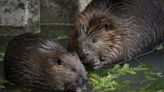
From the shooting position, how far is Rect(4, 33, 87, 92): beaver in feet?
19.8

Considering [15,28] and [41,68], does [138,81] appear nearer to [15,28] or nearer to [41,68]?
[41,68]

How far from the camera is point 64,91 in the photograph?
20.0 ft

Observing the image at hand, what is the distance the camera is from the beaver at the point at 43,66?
6.03 metres

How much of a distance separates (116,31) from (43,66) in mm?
1241

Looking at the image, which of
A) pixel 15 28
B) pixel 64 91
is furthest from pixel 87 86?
pixel 15 28

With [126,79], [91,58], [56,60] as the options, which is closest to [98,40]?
[91,58]

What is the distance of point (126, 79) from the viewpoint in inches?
257

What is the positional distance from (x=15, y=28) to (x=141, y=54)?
1.86m

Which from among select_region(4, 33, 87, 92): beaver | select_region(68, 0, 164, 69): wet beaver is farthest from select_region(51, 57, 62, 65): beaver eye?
select_region(68, 0, 164, 69): wet beaver

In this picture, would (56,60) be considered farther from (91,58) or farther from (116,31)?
(116,31)

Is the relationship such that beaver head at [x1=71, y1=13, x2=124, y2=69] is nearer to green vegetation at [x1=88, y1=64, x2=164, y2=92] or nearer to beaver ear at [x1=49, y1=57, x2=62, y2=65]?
green vegetation at [x1=88, y1=64, x2=164, y2=92]

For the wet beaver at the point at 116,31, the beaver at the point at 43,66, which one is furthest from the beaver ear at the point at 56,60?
the wet beaver at the point at 116,31

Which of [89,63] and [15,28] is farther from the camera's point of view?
[15,28]

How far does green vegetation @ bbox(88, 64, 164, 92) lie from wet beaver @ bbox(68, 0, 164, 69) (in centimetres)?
19
